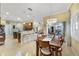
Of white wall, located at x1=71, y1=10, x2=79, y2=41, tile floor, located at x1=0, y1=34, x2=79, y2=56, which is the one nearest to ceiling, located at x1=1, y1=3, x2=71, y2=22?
white wall, located at x1=71, y1=10, x2=79, y2=41

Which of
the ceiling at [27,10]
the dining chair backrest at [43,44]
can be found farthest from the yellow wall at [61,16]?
the dining chair backrest at [43,44]

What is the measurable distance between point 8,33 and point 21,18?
1.18 feet

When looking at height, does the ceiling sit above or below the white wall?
above

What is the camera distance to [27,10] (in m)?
2.42

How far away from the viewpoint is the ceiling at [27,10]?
7.84ft

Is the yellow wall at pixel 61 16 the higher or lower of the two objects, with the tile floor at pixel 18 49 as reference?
higher

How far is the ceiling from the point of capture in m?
2.39

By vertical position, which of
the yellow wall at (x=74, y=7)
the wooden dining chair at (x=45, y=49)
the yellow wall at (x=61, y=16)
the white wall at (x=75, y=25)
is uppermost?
the yellow wall at (x=74, y=7)

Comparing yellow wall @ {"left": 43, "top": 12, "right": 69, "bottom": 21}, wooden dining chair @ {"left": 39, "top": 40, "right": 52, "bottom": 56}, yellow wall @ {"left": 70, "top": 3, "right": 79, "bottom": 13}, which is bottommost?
wooden dining chair @ {"left": 39, "top": 40, "right": 52, "bottom": 56}

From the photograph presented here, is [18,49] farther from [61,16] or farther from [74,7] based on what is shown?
[74,7]

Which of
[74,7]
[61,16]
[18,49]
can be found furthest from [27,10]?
[74,7]

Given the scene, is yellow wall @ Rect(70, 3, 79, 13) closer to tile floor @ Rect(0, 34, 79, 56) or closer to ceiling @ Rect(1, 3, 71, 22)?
ceiling @ Rect(1, 3, 71, 22)

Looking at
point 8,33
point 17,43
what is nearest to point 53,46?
point 17,43

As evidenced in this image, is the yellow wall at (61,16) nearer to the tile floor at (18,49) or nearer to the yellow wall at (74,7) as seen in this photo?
the yellow wall at (74,7)
